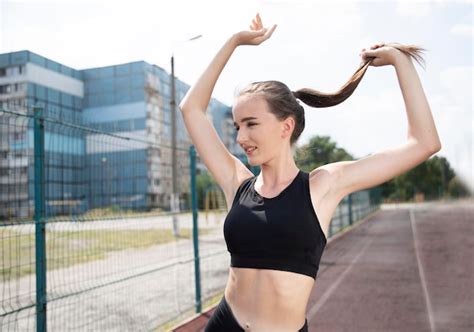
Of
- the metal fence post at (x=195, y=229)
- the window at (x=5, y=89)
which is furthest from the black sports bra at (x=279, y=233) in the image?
the window at (x=5, y=89)

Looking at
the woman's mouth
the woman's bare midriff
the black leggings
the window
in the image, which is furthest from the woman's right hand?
the window

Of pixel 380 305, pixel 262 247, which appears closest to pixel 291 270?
pixel 262 247

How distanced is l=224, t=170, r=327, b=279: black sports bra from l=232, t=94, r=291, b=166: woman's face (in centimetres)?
15

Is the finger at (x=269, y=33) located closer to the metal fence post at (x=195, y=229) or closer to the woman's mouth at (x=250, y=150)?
the woman's mouth at (x=250, y=150)

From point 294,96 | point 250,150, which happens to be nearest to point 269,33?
point 294,96

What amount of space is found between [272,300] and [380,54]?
0.93 meters

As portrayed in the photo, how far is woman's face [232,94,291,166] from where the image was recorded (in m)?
1.69

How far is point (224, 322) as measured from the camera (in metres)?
1.69

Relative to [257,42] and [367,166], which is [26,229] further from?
[367,166]

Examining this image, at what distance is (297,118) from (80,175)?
4.19 meters

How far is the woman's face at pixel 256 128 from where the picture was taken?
66.4 inches

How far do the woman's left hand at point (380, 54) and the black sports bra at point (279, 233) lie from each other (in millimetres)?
507

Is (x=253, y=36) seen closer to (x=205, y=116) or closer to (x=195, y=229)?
(x=205, y=116)

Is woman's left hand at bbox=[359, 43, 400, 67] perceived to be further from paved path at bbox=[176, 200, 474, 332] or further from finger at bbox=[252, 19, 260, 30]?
paved path at bbox=[176, 200, 474, 332]
